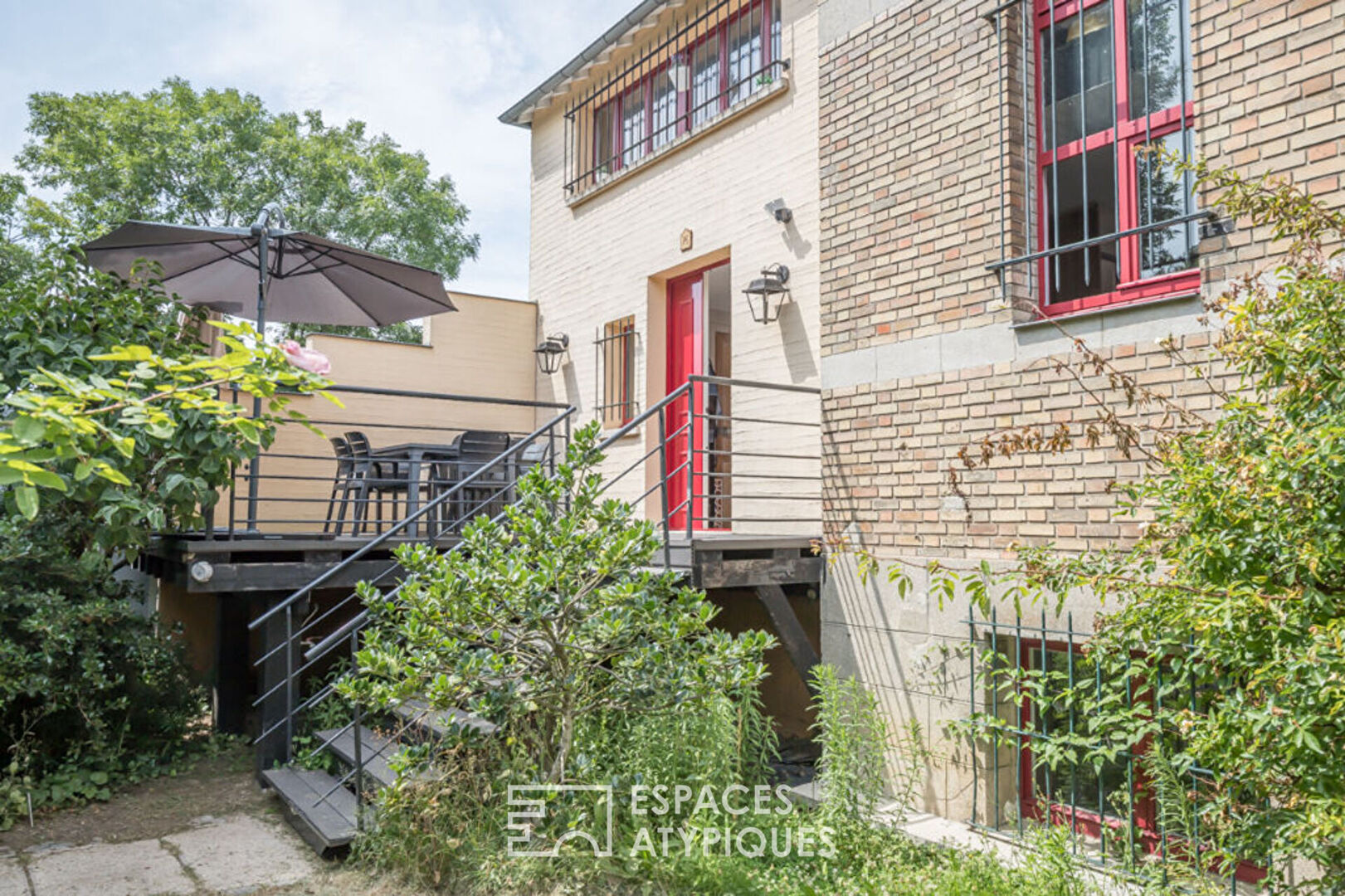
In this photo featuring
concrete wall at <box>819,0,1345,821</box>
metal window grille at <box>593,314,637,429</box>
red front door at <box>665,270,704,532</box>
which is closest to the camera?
concrete wall at <box>819,0,1345,821</box>

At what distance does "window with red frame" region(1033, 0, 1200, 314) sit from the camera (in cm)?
442

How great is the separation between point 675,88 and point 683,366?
2448 mm

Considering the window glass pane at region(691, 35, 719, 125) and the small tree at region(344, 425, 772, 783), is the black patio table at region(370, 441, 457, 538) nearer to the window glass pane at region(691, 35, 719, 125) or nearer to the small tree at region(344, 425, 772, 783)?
the small tree at region(344, 425, 772, 783)

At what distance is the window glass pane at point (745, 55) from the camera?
733 cm

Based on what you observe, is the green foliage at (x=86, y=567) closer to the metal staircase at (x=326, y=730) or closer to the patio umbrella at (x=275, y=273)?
the patio umbrella at (x=275, y=273)

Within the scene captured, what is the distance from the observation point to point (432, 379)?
974 centimetres

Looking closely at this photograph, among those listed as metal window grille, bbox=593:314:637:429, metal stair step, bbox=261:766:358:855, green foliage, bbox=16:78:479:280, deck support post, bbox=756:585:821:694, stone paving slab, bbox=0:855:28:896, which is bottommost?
stone paving slab, bbox=0:855:28:896

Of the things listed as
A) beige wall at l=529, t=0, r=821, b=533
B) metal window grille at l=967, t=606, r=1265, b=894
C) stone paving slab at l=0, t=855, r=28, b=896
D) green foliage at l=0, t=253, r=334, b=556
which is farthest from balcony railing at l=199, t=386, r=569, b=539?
metal window grille at l=967, t=606, r=1265, b=894

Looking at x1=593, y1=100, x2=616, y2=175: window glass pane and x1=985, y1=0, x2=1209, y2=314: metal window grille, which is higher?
x1=593, y1=100, x2=616, y2=175: window glass pane

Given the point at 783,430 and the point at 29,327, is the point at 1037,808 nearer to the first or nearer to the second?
the point at 783,430

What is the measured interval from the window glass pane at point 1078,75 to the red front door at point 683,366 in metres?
3.44

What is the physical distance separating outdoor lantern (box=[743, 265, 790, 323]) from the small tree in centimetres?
303

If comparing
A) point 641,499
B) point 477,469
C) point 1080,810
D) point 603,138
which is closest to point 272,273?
point 477,469

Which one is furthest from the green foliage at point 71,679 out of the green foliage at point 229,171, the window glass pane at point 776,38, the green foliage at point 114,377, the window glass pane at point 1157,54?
the green foliage at point 229,171
